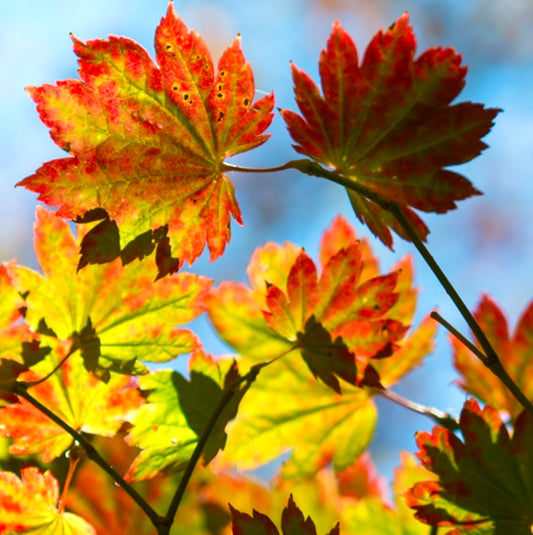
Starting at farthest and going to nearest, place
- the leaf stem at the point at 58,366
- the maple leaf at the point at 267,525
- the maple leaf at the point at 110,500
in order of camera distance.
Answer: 1. the maple leaf at the point at 110,500
2. the leaf stem at the point at 58,366
3. the maple leaf at the point at 267,525

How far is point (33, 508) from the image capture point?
781 mm

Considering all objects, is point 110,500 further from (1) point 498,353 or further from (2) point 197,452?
(1) point 498,353

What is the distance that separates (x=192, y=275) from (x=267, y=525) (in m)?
0.33

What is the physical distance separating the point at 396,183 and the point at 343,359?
212 millimetres

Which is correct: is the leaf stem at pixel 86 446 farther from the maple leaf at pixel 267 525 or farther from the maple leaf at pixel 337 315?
the maple leaf at pixel 337 315

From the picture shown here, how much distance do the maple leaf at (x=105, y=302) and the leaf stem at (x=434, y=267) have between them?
0.22 metres

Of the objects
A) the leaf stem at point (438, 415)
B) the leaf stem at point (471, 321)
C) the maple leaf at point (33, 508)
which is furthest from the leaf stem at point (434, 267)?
the maple leaf at point (33, 508)

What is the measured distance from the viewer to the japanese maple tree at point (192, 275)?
772 millimetres

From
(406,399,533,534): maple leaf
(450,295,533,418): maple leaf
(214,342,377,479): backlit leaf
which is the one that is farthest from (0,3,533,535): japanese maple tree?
→ (450,295,533,418): maple leaf

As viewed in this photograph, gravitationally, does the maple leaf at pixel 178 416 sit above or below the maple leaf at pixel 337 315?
below

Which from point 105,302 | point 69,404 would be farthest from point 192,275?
point 69,404

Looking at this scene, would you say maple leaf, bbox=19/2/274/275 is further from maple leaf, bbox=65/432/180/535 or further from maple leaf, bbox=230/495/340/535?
maple leaf, bbox=65/432/180/535

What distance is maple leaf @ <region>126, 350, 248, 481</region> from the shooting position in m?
0.85

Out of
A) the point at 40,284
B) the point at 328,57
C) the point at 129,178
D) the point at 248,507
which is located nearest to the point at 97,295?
the point at 40,284
